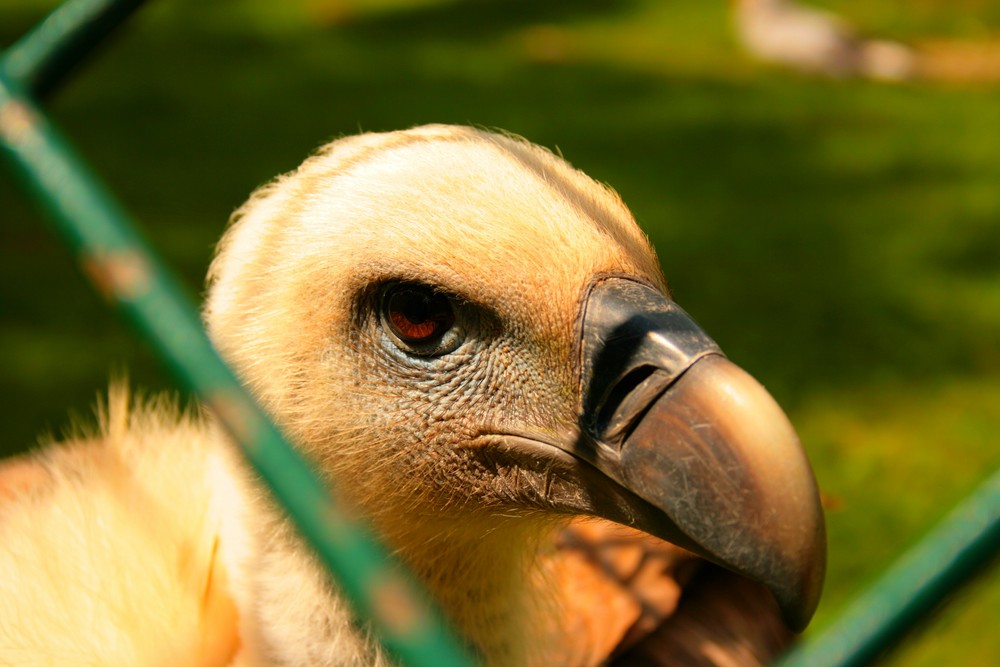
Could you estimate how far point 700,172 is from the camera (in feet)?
18.7

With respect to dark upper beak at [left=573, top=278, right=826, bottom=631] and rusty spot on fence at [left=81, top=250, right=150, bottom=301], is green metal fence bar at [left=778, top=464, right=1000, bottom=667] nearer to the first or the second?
rusty spot on fence at [left=81, top=250, right=150, bottom=301]

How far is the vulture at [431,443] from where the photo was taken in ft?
4.01

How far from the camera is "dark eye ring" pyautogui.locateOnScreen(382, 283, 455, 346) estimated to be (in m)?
1.46

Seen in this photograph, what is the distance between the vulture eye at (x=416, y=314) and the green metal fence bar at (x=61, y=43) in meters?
0.64

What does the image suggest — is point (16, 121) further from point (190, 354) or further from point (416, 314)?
point (416, 314)

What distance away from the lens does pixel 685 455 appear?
1.20 m

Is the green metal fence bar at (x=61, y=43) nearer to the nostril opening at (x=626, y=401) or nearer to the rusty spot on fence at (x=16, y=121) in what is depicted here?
the rusty spot on fence at (x=16, y=121)

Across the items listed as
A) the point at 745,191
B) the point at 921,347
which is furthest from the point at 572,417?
the point at 745,191

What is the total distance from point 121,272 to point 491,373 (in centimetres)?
80

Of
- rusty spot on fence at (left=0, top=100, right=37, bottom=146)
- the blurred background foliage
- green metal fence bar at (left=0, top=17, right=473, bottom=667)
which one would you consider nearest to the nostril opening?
green metal fence bar at (left=0, top=17, right=473, bottom=667)

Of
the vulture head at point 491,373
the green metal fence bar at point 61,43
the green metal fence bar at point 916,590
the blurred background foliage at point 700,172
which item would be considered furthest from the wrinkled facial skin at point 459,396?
the blurred background foliage at point 700,172

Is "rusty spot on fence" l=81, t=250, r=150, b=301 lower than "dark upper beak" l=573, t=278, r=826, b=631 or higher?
higher

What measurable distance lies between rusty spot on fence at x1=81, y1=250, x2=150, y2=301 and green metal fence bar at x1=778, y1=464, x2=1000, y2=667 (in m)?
0.45

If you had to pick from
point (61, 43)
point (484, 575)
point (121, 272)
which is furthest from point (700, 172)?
point (121, 272)
